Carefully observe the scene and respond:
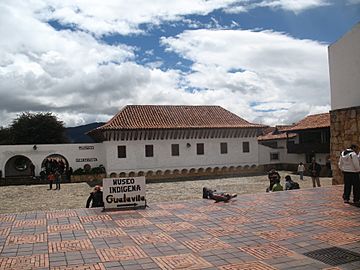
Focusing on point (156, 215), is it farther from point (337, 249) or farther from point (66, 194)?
point (66, 194)

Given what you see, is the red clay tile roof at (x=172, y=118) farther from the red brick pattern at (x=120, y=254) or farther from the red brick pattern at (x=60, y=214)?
the red brick pattern at (x=120, y=254)

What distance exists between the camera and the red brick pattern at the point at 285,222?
7785 millimetres

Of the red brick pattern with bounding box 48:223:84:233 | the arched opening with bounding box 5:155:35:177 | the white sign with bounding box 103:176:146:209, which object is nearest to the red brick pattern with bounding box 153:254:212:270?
the red brick pattern with bounding box 48:223:84:233

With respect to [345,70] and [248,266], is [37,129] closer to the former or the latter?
[345,70]

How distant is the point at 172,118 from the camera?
34.2 m

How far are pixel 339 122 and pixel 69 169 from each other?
22733mm

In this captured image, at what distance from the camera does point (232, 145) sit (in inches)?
1371

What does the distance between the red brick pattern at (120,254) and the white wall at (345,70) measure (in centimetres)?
970

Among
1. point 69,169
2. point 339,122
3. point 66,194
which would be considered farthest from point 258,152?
point 339,122

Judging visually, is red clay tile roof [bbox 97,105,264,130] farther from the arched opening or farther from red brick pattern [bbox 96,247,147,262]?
red brick pattern [bbox 96,247,147,262]

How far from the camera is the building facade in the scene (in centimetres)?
1260

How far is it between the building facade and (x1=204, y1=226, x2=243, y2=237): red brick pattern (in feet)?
23.3

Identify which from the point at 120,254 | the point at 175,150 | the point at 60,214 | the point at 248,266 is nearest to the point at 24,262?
the point at 120,254

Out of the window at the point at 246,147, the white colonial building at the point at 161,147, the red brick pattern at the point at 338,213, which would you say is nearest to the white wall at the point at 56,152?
the white colonial building at the point at 161,147
